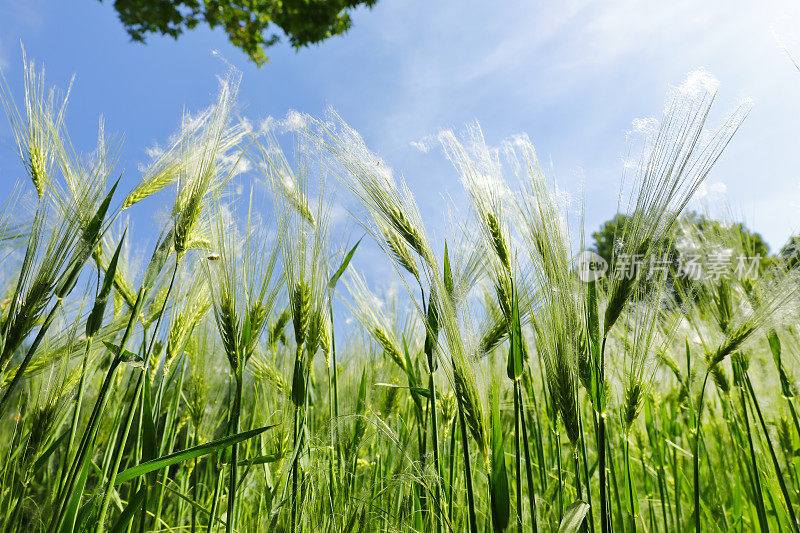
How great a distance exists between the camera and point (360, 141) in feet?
3.58

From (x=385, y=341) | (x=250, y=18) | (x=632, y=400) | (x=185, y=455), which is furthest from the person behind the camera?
(x=250, y=18)

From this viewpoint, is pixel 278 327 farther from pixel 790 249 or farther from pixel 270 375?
pixel 790 249

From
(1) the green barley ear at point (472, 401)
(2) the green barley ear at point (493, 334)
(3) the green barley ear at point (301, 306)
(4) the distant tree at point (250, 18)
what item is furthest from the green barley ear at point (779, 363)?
(4) the distant tree at point (250, 18)

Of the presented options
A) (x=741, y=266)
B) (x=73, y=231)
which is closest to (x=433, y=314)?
(x=73, y=231)

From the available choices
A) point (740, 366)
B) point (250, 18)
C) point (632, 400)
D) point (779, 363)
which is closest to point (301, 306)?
point (632, 400)

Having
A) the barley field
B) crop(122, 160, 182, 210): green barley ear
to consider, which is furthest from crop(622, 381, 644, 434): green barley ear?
crop(122, 160, 182, 210): green barley ear

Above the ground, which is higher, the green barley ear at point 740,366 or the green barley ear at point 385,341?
the green barley ear at point 385,341

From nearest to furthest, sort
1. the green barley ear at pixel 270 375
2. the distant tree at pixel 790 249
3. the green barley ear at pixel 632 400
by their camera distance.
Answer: the green barley ear at pixel 632 400
the distant tree at pixel 790 249
the green barley ear at pixel 270 375

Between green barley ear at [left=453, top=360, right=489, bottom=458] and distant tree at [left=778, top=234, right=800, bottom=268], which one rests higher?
distant tree at [left=778, top=234, right=800, bottom=268]

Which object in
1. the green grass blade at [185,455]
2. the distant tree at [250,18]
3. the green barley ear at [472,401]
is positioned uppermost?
the distant tree at [250,18]

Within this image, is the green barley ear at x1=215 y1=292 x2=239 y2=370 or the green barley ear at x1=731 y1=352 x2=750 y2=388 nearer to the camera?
the green barley ear at x1=215 y1=292 x2=239 y2=370

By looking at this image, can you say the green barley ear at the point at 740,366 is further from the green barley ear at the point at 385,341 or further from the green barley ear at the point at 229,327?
the green barley ear at the point at 229,327

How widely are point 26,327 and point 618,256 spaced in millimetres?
1054

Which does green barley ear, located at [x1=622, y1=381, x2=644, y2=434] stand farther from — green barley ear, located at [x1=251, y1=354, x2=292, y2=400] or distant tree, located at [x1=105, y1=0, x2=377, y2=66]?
distant tree, located at [x1=105, y1=0, x2=377, y2=66]
